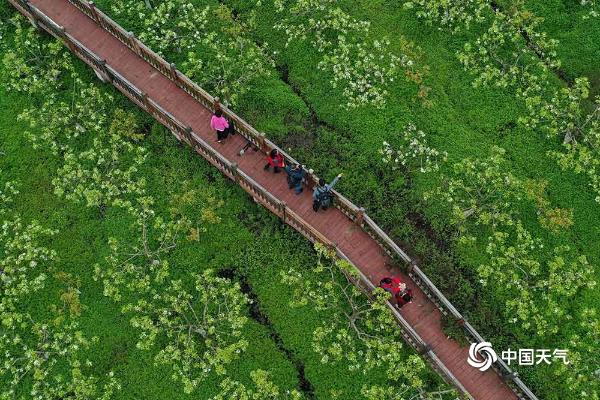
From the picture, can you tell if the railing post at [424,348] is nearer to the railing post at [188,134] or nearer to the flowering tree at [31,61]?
the railing post at [188,134]

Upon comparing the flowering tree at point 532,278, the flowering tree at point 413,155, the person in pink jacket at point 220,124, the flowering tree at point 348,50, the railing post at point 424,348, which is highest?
the flowering tree at point 348,50

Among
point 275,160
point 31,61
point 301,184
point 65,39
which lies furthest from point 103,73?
point 301,184

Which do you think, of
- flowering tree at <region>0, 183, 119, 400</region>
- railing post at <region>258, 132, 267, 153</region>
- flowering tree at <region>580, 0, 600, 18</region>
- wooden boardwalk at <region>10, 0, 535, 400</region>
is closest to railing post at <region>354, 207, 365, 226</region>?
wooden boardwalk at <region>10, 0, 535, 400</region>

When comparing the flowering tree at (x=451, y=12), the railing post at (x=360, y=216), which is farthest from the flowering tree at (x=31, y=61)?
the flowering tree at (x=451, y=12)

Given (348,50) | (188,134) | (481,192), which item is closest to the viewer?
(188,134)

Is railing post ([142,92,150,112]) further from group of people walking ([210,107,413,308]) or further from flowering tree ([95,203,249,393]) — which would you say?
flowering tree ([95,203,249,393])

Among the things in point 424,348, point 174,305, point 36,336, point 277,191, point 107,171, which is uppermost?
point 277,191

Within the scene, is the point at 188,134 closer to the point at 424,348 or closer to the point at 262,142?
the point at 262,142

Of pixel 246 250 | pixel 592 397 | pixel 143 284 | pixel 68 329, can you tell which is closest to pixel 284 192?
pixel 246 250
